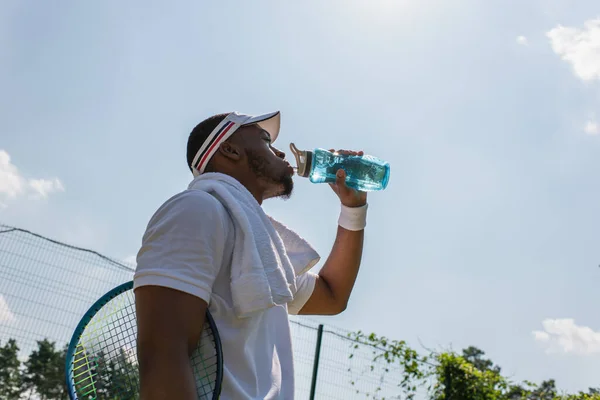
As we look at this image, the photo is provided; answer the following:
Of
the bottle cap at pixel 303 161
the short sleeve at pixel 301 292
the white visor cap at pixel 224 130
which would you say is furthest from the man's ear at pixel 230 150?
the short sleeve at pixel 301 292

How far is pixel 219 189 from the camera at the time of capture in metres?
1.84

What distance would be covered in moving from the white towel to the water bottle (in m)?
0.71

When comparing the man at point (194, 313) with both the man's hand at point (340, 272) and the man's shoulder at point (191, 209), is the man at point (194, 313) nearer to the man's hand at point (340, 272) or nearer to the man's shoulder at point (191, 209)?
the man's shoulder at point (191, 209)

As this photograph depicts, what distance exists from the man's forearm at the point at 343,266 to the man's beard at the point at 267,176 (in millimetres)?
411

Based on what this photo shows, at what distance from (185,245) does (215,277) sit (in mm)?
120

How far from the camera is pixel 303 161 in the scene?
264 centimetres

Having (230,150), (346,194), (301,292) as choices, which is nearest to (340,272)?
(301,292)

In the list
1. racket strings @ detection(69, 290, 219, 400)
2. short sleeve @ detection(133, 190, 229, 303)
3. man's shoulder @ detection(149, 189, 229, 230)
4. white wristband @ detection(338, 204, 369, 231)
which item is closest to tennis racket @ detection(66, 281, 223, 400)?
racket strings @ detection(69, 290, 219, 400)

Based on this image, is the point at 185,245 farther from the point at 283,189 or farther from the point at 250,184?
the point at 283,189

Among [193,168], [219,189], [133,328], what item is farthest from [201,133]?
[133,328]

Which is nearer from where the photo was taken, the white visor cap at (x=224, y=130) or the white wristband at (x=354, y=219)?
the white visor cap at (x=224, y=130)

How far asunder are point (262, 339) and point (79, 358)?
61 centimetres

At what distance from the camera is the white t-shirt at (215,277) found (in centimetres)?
154

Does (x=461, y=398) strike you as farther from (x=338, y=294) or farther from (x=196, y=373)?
(x=196, y=373)
